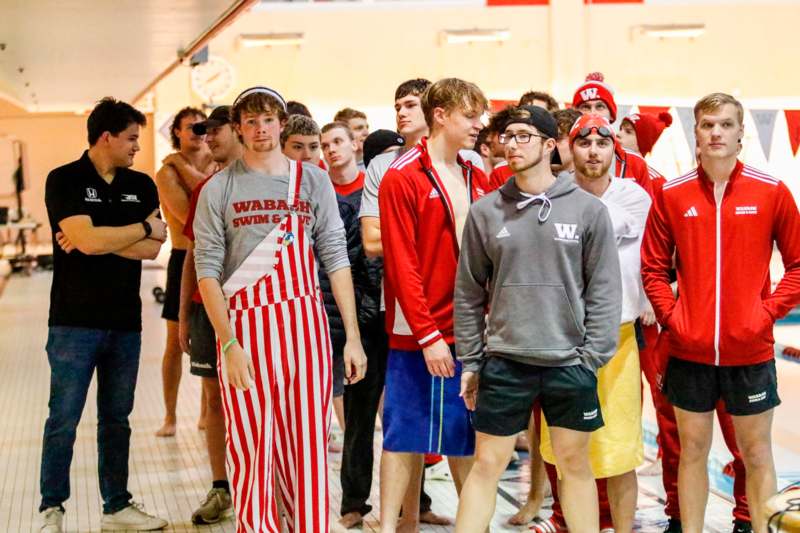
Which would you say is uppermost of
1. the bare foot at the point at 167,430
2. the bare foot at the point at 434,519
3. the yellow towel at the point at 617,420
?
the yellow towel at the point at 617,420

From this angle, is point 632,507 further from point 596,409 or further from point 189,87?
point 189,87

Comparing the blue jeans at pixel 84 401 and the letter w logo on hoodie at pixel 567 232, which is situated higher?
the letter w logo on hoodie at pixel 567 232

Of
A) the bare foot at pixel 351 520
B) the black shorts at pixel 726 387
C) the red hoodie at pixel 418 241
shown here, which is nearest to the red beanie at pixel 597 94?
the red hoodie at pixel 418 241

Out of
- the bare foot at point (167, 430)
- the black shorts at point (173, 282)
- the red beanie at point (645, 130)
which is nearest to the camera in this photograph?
the red beanie at point (645, 130)

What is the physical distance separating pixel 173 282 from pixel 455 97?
2.82 meters

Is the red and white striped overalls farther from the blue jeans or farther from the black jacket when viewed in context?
the blue jeans

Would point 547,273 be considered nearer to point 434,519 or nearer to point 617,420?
point 617,420

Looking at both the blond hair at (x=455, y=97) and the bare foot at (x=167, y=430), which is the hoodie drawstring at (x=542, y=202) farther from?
the bare foot at (x=167, y=430)

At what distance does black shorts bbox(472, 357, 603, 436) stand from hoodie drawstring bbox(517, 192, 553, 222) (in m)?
0.49

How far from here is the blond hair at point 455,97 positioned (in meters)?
3.88

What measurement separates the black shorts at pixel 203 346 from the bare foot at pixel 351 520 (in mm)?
832

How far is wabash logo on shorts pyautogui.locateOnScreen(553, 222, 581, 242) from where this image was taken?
11.6 ft

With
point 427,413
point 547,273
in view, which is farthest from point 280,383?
point 547,273

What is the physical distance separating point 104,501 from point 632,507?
2282mm
